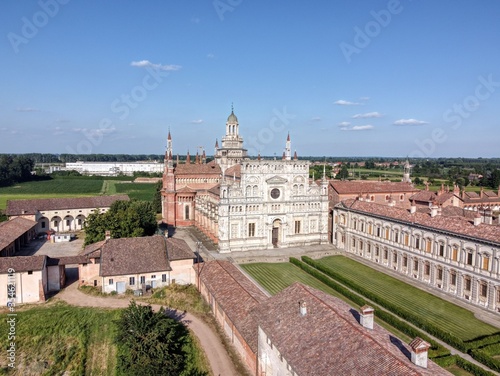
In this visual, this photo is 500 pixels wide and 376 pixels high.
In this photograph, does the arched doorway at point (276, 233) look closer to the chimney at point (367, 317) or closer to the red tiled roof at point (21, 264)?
the red tiled roof at point (21, 264)

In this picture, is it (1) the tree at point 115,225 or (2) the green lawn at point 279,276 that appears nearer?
(2) the green lawn at point 279,276

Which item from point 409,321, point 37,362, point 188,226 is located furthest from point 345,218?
point 37,362

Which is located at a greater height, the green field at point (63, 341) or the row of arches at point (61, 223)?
the row of arches at point (61, 223)

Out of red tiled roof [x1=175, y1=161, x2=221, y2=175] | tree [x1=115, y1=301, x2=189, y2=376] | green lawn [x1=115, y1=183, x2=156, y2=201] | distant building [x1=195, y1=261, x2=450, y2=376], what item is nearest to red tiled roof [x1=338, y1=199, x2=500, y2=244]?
distant building [x1=195, y1=261, x2=450, y2=376]

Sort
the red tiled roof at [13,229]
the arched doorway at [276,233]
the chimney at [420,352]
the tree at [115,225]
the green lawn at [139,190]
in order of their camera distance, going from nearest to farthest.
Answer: the chimney at [420,352], the red tiled roof at [13,229], the tree at [115,225], the arched doorway at [276,233], the green lawn at [139,190]

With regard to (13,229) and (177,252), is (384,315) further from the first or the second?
(13,229)

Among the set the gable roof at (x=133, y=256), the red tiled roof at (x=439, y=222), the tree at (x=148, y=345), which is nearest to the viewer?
the tree at (x=148, y=345)

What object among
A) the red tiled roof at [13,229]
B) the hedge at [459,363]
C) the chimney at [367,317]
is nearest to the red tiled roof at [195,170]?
the red tiled roof at [13,229]
